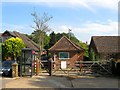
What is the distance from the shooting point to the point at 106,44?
51156 millimetres

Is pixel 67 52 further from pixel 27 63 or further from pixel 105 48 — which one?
pixel 27 63

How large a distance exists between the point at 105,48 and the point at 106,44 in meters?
1.73

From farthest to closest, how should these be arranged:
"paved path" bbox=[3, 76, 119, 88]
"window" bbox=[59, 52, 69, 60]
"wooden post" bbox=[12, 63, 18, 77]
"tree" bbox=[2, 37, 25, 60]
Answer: "window" bbox=[59, 52, 69, 60]
"tree" bbox=[2, 37, 25, 60]
"wooden post" bbox=[12, 63, 18, 77]
"paved path" bbox=[3, 76, 119, 88]

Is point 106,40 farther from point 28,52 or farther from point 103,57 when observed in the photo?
point 28,52

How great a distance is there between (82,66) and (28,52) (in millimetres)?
5789

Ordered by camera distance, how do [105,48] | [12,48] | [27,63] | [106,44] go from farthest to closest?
[106,44], [105,48], [12,48], [27,63]

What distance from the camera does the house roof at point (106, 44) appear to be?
48844mm

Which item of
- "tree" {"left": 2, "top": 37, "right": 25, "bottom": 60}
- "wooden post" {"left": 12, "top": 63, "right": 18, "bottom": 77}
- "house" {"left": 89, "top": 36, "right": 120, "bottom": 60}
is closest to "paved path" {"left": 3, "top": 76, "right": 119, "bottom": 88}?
"wooden post" {"left": 12, "top": 63, "right": 18, "bottom": 77}

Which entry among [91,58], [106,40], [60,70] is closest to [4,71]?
[60,70]

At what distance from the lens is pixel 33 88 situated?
632 inches

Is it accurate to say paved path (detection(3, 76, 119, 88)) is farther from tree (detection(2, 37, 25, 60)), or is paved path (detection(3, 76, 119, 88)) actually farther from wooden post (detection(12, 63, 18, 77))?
tree (detection(2, 37, 25, 60))

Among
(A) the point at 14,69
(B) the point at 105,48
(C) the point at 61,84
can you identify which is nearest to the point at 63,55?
(B) the point at 105,48

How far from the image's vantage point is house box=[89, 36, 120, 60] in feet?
155

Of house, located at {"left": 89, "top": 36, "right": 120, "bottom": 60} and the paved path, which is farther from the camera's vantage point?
house, located at {"left": 89, "top": 36, "right": 120, "bottom": 60}
